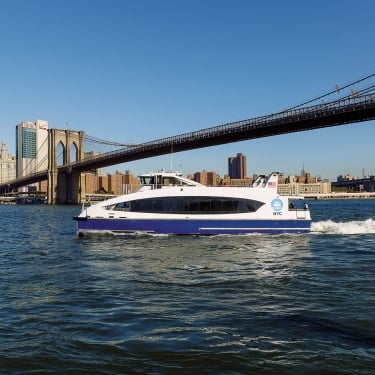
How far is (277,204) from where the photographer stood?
76.1 feet

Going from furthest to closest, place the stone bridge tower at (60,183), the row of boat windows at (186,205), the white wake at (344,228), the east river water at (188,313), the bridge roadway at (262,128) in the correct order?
the stone bridge tower at (60,183), the bridge roadway at (262,128), the white wake at (344,228), the row of boat windows at (186,205), the east river water at (188,313)

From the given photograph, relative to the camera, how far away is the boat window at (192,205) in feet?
74.0

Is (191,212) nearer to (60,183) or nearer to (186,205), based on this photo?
(186,205)

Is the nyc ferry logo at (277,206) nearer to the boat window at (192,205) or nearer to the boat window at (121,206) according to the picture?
the boat window at (192,205)

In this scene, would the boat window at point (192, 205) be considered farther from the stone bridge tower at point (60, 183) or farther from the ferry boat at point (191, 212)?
the stone bridge tower at point (60, 183)

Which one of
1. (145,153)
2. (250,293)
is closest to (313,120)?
(145,153)

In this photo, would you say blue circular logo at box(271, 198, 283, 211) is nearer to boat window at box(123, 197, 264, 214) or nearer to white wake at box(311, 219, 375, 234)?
boat window at box(123, 197, 264, 214)

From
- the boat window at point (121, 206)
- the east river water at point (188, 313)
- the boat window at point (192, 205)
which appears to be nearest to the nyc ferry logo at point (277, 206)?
the boat window at point (192, 205)

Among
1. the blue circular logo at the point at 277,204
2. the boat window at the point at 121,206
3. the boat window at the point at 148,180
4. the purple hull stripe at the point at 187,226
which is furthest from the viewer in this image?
the boat window at the point at 148,180

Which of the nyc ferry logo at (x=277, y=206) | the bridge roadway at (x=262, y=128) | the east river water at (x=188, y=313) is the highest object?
the bridge roadway at (x=262, y=128)

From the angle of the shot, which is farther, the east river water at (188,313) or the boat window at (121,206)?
the boat window at (121,206)

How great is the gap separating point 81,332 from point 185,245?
11.7 metres

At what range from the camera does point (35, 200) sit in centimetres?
14425

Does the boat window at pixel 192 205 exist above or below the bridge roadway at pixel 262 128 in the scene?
below
